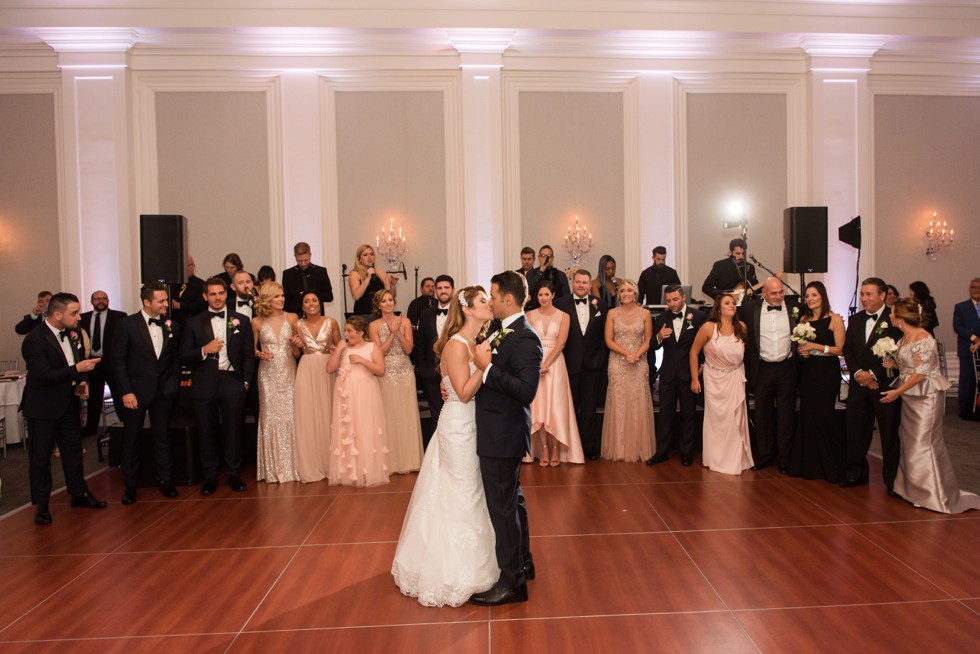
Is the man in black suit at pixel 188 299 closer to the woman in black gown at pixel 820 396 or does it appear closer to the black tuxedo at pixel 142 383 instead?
the black tuxedo at pixel 142 383

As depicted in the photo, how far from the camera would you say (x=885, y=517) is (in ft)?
18.1

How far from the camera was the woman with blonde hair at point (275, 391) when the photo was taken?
6832 millimetres

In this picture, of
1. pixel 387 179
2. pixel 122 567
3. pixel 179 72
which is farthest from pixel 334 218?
pixel 122 567

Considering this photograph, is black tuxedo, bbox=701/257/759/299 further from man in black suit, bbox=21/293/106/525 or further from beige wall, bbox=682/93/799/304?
man in black suit, bbox=21/293/106/525

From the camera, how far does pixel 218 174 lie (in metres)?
10.7

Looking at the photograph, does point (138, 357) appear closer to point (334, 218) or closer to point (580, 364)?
point (580, 364)

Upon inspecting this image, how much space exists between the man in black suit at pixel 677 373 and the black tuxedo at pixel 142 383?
456cm

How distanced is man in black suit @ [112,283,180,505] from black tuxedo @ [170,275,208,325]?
88.8 inches

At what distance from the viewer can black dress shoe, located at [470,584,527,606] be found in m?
4.08

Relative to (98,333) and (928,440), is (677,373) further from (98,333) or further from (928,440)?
(98,333)

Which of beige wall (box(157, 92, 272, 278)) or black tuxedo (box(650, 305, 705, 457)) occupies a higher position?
beige wall (box(157, 92, 272, 278))

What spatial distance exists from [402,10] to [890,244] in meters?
8.15

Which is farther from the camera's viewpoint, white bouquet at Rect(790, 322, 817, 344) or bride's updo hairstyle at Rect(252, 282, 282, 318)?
bride's updo hairstyle at Rect(252, 282, 282, 318)

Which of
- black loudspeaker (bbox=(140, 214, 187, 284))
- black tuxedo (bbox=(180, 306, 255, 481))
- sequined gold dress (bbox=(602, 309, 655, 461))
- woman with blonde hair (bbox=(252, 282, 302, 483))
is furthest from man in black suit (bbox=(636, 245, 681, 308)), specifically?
black loudspeaker (bbox=(140, 214, 187, 284))
